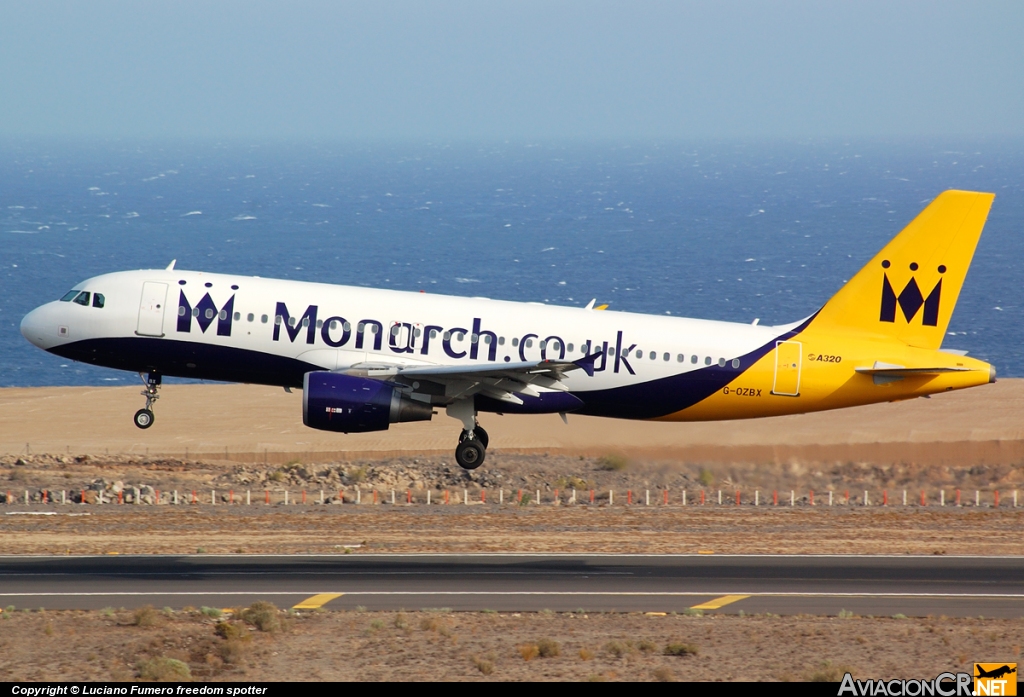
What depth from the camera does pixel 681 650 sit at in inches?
990

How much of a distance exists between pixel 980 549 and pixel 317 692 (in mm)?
22120

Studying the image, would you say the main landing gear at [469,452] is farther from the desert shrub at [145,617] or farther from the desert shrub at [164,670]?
the desert shrub at [164,670]

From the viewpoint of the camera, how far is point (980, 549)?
1457 inches

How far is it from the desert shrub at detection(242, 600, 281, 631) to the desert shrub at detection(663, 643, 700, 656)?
771 centimetres

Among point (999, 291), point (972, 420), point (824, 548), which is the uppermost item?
point (999, 291)

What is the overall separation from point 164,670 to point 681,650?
9564 mm

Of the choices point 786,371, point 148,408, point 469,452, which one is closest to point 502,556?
point 469,452

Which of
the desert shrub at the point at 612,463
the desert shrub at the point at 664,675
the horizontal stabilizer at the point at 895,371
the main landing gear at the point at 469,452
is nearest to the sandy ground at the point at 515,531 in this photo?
the desert shrub at the point at 612,463

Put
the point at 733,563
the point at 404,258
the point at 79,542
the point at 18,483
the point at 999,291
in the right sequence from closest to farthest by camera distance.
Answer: the point at 733,563, the point at 79,542, the point at 18,483, the point at 999,291, the point at 404,258

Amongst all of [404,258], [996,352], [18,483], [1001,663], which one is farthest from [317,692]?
[404,258]

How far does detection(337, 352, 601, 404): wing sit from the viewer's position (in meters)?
35.1

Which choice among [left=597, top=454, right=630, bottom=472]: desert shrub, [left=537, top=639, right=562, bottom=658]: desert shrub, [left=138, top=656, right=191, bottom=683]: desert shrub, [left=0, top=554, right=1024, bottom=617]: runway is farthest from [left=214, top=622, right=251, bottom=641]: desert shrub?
[left=597, top=454, right=630, bottom=472]: desert shrub

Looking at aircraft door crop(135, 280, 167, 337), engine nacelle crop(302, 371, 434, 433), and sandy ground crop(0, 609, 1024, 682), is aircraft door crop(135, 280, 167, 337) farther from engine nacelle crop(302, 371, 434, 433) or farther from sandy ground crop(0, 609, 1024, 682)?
sandy ground crop(0, 609, 1024, 682)

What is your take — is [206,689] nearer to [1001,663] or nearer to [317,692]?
[317,692]
